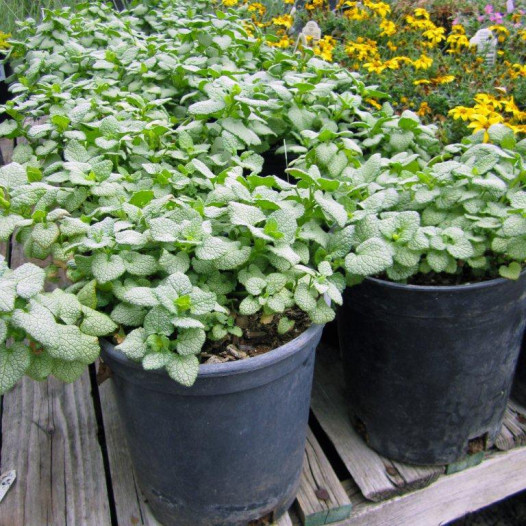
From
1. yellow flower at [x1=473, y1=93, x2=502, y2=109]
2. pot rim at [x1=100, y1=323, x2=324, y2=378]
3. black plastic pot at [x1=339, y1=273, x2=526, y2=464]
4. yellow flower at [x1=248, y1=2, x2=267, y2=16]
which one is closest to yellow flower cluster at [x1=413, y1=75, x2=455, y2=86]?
yellow flower at [x1=473, y1=93, x2=502, y2=109]

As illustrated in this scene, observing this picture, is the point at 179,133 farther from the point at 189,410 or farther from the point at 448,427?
the point at 448,427

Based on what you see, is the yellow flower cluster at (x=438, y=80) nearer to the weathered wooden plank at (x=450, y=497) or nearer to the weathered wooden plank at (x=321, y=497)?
the weathered wooden plank at (x=450, y=497)

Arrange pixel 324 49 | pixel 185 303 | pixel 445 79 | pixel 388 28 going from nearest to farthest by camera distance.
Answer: pixel 185 303
pixel 445 79
pixel 324 49
pixel 388 28

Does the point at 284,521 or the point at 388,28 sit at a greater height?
the point at 388,28

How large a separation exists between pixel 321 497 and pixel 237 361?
0.54 m

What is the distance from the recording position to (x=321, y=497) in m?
1.39

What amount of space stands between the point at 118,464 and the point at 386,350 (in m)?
0.72

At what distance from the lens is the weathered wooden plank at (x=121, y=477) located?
1.36 meters

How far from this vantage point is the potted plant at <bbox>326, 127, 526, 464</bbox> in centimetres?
124

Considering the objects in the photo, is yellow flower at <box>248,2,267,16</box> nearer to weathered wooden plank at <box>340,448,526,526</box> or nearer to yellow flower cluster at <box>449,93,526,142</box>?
yellow flower cluster at <box>449,93,526,142</box>

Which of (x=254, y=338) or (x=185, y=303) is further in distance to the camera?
(x=254, y=338)

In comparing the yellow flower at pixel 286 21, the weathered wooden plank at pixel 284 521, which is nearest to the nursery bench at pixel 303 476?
the weathered wooden plank at pixel 284 521

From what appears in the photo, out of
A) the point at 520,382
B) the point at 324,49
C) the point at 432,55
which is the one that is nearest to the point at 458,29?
the point at 432,55

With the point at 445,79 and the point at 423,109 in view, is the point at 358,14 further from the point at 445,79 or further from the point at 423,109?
the point at 423,109
